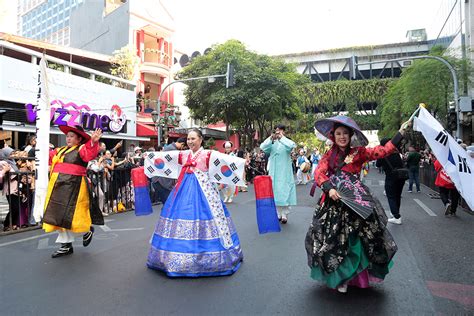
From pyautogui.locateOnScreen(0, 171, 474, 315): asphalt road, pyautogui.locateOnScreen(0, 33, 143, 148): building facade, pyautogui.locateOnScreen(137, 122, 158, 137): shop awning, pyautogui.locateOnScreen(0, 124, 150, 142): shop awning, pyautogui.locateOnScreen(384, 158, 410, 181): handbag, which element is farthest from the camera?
pyautogui.locateOnScreen(137, 122, 158, 137): shop awning

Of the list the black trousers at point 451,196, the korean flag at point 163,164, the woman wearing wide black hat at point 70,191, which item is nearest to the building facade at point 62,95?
the woman wearing wide black hat at point 70,191

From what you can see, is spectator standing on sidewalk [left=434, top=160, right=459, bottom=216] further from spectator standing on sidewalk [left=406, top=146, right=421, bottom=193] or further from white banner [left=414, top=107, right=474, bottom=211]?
white banner [left=414, top=107, right=474, bottom=211]

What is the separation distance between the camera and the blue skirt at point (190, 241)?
3.97 m

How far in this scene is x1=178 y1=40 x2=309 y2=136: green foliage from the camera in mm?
21469

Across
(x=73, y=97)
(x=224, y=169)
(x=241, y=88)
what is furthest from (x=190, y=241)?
(x=241, y=88)

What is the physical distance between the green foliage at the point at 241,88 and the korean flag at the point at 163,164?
54.6 ft

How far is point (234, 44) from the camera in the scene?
2280 centimetres

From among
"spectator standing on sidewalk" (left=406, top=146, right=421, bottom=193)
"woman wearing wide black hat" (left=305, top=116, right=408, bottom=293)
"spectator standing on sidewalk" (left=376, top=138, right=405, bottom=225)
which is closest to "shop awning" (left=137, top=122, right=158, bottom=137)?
"spectator standing on sidewalk" (left=406, top=146, right=421, bottom=193)

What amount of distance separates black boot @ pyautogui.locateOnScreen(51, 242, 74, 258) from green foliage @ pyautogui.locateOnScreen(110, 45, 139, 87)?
19549 millimetres

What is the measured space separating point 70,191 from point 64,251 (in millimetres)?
820

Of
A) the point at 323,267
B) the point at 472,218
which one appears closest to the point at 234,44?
the point at 472,218

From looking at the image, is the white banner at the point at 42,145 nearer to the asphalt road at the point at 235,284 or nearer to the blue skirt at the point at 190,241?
the asphalt road at the point at 235,284

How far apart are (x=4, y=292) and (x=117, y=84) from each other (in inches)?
774

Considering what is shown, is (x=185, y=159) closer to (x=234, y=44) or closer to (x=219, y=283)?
(x=219, y=283)
